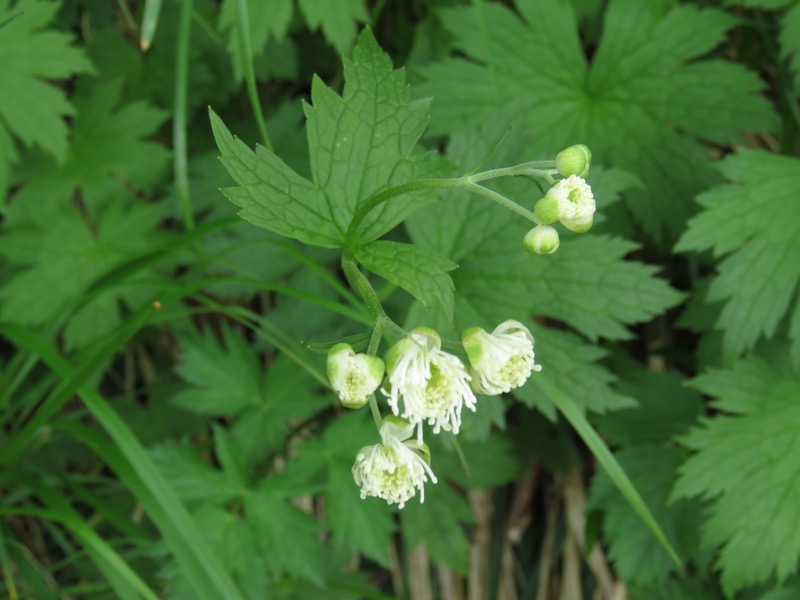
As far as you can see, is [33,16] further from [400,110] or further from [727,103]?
[727,103]

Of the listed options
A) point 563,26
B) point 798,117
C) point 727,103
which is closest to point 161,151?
point 563,26

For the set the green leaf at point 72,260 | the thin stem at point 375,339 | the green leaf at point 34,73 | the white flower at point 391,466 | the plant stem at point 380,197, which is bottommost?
the white flower at point 391,466

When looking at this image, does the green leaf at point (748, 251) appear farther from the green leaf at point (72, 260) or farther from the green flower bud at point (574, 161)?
the green leaf at point (72, 260)

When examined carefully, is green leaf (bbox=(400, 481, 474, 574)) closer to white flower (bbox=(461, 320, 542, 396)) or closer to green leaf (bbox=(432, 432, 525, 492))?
green leaf (bbox=(432, 432, 525, 492))

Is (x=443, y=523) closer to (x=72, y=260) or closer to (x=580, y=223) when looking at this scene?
(x=72, y=260)

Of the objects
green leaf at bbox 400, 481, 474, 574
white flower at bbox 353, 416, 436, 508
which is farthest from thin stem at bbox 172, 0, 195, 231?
green leaf at bbox 400, 481, 474, 574

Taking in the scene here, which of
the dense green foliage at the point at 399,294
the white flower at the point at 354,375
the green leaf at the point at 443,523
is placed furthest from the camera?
the green leaf at the point at 443,523

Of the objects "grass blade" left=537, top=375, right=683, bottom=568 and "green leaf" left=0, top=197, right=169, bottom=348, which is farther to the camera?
"green leaf" left=0, top=197, right=169, bottom=348

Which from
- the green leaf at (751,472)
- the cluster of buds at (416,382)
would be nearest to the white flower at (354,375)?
the cluster of buds at (416,382)
